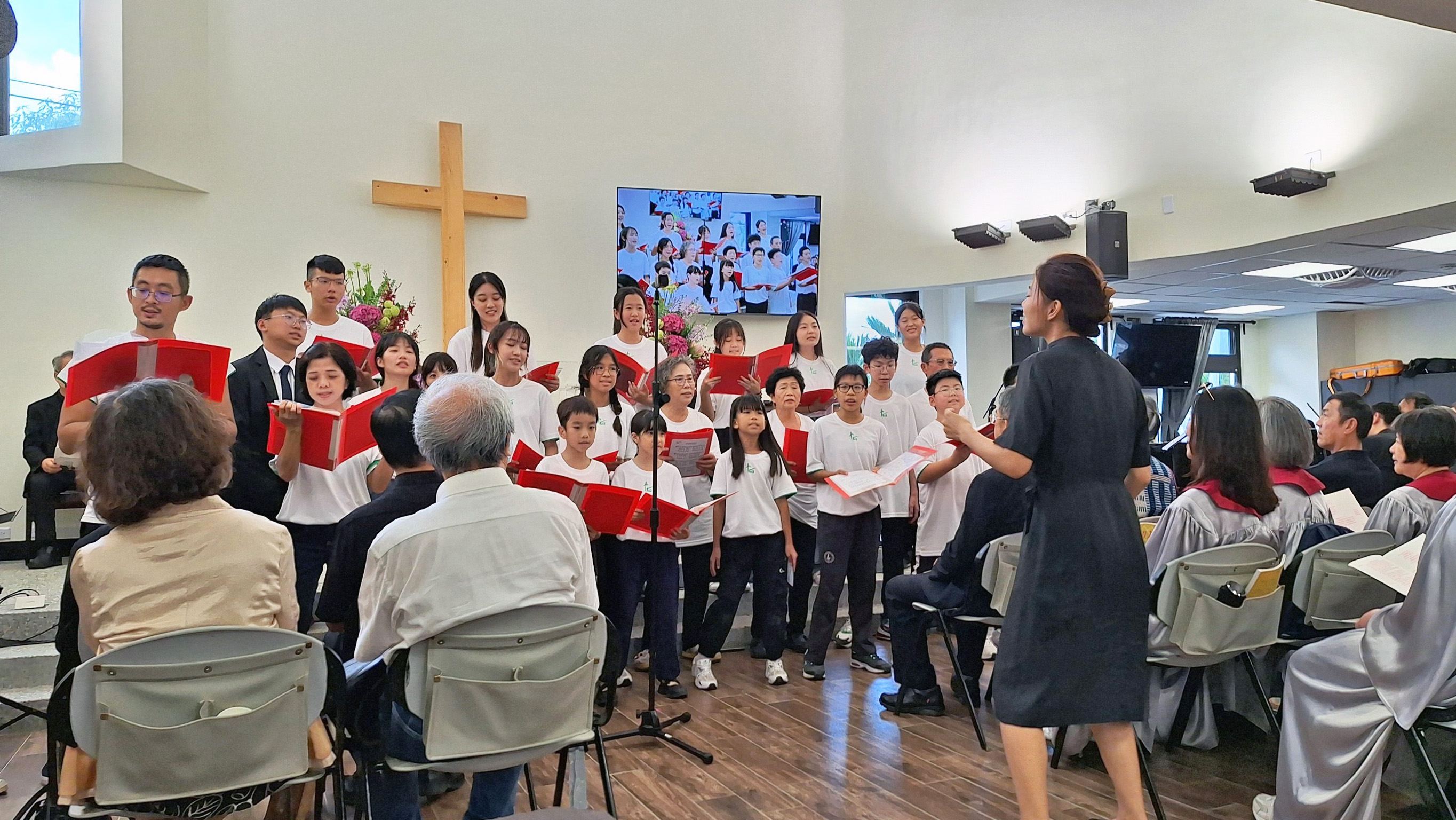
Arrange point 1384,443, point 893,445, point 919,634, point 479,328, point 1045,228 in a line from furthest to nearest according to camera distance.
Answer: point 1045,228, point 1384,443, point 893,445, point 479,328, point 919,634

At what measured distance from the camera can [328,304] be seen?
4273 mm

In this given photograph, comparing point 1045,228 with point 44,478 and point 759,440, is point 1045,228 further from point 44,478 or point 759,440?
point 44,478

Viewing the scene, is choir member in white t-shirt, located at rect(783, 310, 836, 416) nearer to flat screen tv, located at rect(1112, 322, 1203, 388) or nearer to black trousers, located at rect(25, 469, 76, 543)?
black trousers, located at rect(25, 469, 76, 543)

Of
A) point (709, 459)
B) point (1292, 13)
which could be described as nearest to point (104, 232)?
point (709, 459)

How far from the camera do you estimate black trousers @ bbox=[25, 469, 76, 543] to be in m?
5.40

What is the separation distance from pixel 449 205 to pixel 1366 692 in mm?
6165

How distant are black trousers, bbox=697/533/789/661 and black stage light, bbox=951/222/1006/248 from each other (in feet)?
14.1

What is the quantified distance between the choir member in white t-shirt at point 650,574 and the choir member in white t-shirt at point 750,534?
0.98 feet

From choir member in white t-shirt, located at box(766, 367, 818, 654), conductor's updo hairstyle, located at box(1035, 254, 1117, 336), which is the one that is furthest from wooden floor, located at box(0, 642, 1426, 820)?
conductor's updo hairstyle, located at box(1035, 254, 1117, 336)

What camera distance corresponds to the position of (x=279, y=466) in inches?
126

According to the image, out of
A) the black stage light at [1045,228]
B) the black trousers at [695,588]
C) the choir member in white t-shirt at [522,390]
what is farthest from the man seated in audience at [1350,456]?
the black stage light at [1045,228]

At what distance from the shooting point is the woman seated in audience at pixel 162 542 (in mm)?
1845

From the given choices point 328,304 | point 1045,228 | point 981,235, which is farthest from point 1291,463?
point 981,235

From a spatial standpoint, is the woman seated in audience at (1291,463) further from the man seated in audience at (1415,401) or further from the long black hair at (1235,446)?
the man seated in audience at (1415,401)
